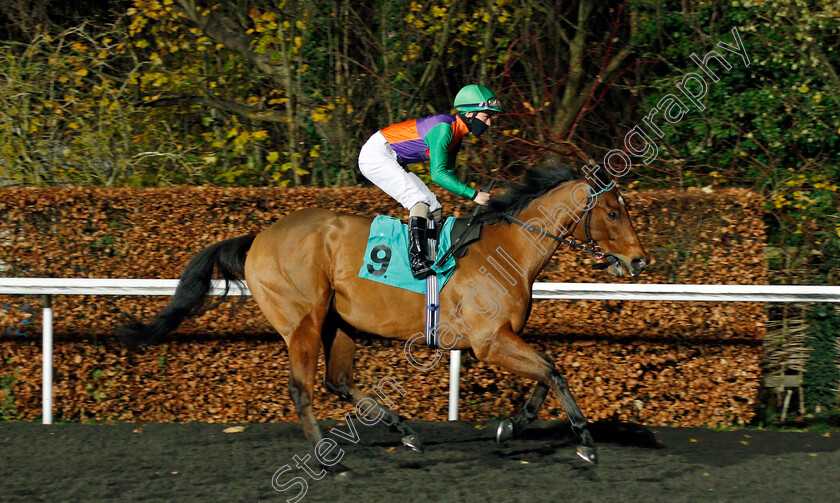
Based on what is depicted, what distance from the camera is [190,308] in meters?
4.62

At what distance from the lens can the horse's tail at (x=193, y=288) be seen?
4543 mm

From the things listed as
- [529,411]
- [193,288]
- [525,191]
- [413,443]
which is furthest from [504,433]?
[193,288]

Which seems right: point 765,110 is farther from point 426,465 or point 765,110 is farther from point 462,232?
point 426,465

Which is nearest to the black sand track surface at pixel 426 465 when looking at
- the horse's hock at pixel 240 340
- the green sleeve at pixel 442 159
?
the horse's hock at pixel 240 340

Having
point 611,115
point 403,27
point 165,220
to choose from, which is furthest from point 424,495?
point 611,115

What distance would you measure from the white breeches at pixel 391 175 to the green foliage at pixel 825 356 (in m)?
3.11

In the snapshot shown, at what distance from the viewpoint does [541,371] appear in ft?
13.6

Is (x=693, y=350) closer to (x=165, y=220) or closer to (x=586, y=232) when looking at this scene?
(x=586, y=232)

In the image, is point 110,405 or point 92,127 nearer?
point 110,405

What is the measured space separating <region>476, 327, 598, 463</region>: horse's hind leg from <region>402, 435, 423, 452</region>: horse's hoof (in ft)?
2.27

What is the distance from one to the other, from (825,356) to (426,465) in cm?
329

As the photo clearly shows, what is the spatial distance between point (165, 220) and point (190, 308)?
0.90 metres

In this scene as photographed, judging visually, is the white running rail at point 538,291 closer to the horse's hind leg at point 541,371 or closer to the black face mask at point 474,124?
the horse's hind leg at point 541,371

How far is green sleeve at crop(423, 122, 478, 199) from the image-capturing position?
4.20m
